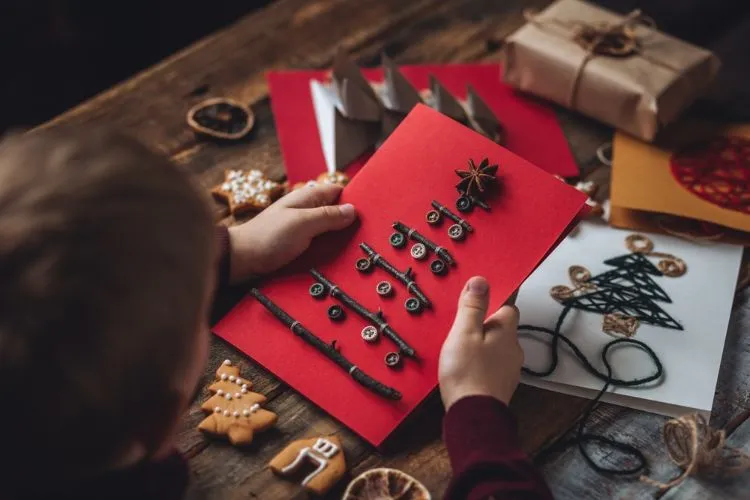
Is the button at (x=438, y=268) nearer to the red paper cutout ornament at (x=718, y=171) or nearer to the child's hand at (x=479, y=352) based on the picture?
the child's hand at (x=479, y=352)

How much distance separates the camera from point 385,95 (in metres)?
1.19

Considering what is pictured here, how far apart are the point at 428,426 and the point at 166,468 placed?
268mm

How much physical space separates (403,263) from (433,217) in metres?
0.06

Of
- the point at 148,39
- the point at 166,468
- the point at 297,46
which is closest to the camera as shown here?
the point at 166,468

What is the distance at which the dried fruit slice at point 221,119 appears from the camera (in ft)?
3.84

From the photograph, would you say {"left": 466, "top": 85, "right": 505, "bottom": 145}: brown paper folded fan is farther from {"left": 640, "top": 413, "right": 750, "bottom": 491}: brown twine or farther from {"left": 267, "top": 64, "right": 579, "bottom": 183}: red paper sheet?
{"left": 640, "top": 413, "right": 750, "bottom": 491}: brown twine

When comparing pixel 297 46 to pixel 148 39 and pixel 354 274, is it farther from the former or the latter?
pixel 148 39

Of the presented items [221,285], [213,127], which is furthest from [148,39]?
[221,285]

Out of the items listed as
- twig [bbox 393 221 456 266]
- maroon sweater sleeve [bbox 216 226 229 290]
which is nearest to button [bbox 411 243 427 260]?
twig [bbox 393 221 456 266]

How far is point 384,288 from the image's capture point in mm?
900

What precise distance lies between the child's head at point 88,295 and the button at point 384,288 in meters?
0.29

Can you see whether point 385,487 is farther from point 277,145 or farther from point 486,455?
point 277,145

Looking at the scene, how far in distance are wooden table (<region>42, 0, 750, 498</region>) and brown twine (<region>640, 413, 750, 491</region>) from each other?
0.01 metres

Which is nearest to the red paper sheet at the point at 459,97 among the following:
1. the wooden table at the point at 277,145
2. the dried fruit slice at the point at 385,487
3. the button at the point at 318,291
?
the wooden table at the point at 277,145
